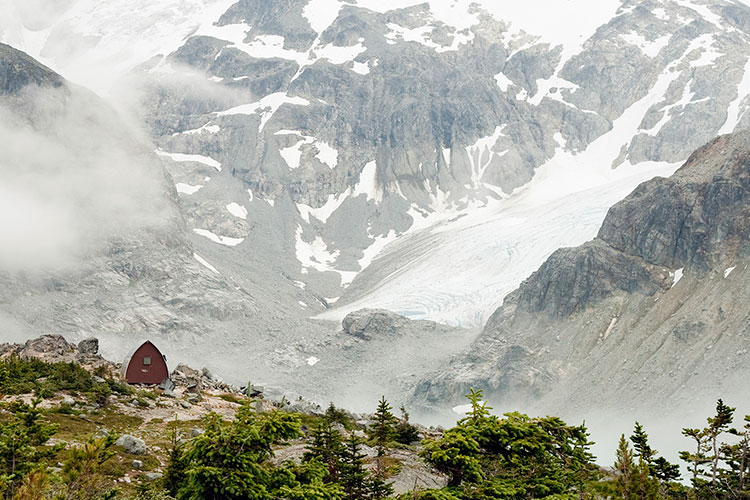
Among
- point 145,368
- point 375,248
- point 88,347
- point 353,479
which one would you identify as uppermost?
point 375,248

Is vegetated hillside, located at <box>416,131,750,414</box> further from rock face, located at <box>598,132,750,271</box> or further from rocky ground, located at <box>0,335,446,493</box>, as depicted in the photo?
rocky ground, located at <box>0,335,446,493</box>

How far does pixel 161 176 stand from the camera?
140 m

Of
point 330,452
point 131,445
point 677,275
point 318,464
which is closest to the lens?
point 318,464

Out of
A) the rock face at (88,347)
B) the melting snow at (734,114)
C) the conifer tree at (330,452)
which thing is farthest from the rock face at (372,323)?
the melting snow at (734,114)

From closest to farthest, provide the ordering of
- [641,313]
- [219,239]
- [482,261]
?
[641,313], [482,261], [219,239]

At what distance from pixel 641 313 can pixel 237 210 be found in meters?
128

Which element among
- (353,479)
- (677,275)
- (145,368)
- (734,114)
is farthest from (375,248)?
(353,479)

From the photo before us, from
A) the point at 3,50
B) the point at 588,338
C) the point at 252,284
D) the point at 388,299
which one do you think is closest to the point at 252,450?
the point at 588,338

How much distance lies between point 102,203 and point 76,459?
123 m

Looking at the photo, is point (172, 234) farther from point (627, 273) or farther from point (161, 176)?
point (627, 273)

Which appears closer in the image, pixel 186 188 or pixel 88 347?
pixel 88 347

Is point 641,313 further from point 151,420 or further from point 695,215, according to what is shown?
point 151,420

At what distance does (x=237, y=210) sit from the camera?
585 feet

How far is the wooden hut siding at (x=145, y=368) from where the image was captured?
1470 inches
